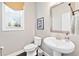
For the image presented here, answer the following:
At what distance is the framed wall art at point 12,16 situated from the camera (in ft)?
5.06

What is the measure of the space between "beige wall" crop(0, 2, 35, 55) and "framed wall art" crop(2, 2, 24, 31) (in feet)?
0.17

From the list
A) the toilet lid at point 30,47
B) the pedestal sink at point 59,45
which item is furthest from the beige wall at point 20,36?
the pedestal sink at point 59,45

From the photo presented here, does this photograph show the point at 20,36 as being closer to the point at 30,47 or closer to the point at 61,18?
the point at 30,47

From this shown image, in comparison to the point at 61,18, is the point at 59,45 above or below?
below

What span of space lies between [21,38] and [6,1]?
499 mm

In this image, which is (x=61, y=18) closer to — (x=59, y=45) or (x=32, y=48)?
(x=59, y=45)

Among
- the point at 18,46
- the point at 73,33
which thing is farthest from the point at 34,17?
the point at 73,33

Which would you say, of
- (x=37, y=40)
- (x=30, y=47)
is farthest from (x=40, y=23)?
(x=30, y=47)

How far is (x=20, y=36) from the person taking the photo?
1.60 meters

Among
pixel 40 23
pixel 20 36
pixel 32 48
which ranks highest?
pixel 40 23

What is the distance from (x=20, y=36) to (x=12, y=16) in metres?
0.27

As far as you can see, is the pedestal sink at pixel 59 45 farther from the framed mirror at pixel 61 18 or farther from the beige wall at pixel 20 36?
the beige wall at pixel 20 36

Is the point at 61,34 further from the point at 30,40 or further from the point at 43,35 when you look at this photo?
the point at 30,40

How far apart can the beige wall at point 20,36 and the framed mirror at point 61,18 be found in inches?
10.0
